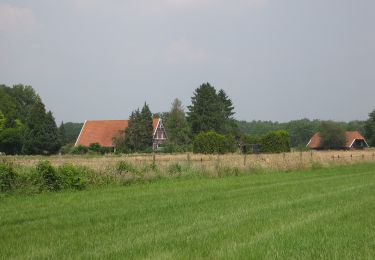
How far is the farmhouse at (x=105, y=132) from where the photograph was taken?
9012 centimetres

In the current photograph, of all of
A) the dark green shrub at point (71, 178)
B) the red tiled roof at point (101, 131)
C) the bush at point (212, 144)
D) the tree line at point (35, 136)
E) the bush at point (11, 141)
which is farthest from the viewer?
the red tiled roof at point (101, 131)

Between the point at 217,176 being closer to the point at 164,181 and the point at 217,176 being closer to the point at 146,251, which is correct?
the point at 164,181

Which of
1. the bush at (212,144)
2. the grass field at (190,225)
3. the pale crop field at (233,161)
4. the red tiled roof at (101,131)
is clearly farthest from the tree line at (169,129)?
the grass field at (190,225)

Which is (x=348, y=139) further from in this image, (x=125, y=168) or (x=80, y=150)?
(x=125, y=168)

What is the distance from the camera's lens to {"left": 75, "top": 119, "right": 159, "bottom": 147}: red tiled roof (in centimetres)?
9006

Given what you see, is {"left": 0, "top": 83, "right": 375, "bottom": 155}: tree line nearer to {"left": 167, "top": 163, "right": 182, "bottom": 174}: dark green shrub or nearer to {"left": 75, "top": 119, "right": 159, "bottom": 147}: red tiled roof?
{"left": 75, "top": 119, "right": 159, "bottom": 147}: red tiled roof

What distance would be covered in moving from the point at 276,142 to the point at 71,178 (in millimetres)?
40068

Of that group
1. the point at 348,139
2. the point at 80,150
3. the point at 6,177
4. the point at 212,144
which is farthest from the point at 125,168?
the point at 348,139

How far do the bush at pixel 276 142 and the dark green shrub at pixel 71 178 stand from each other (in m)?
39.2

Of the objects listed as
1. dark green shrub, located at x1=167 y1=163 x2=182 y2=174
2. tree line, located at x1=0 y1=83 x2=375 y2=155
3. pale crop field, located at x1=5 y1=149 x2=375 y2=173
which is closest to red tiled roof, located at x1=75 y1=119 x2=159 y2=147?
tree line, located at x1=0 y1=83 x2=375 y2=155

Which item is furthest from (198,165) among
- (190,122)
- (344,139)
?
(344,139)

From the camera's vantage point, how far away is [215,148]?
55719 millimetres

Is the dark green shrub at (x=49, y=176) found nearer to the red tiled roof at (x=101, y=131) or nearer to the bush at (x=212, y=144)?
the bush at (x=212, y=144)

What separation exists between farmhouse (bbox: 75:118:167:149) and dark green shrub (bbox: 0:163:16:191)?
6848 centimetres
